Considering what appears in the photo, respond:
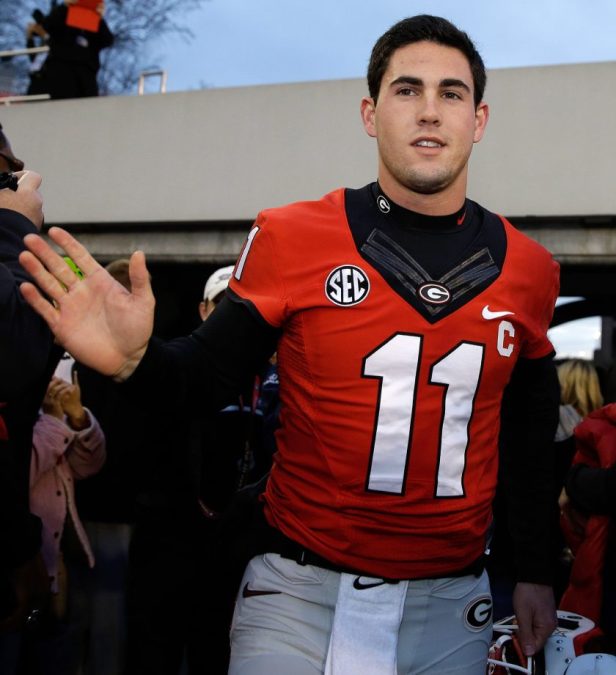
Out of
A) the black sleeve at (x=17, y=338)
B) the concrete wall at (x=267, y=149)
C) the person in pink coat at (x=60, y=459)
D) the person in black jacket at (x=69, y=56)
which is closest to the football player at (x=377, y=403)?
the black sleeve at (x=17, y=338)

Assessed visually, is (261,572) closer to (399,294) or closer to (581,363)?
(399,294)

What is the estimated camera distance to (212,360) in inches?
71.7

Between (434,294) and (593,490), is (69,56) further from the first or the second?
(434,294)

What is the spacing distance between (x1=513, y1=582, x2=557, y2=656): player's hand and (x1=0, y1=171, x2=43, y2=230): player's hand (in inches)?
60.7

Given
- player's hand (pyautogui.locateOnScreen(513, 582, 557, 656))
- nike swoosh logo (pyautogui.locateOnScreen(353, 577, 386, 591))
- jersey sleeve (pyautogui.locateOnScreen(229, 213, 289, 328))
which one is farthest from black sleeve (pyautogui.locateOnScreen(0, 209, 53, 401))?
player's hand (pyautogui.locateOnScreen(513, 582, 557, 656))

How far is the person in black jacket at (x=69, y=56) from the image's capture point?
7742 millimetres

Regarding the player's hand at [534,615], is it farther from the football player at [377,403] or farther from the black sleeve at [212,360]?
the black sleeve at [212,360]

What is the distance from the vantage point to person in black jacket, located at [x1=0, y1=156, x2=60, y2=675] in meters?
1.80

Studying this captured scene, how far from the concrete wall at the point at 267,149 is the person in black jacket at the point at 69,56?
409 millimetres

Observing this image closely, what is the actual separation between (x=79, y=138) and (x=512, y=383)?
5.92 meters

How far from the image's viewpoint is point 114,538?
13.4 feet

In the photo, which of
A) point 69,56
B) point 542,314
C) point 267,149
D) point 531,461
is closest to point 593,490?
point 531,461

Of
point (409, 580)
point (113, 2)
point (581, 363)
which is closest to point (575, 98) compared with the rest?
point (581, 363)

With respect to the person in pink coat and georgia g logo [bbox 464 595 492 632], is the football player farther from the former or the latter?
the person in pink coat
